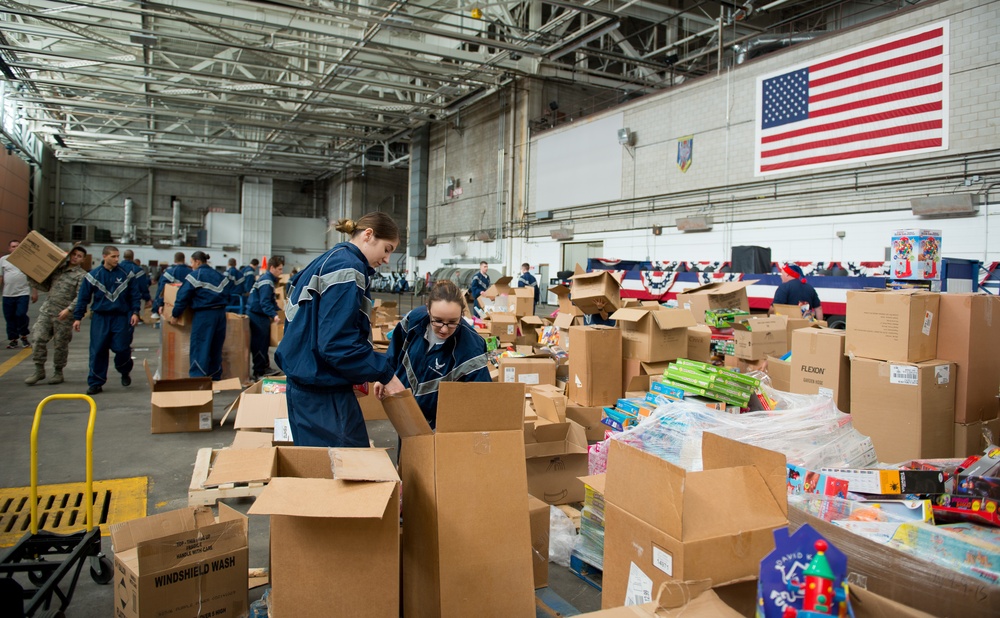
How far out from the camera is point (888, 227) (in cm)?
959

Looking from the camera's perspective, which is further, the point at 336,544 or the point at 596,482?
the point at 596,482

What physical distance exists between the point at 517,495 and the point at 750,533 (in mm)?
750

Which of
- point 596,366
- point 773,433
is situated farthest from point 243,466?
point 596,366

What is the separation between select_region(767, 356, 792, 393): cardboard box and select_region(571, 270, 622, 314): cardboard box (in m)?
1.42

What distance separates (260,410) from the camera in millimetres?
4383

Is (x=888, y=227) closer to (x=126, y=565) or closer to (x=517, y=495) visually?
(x=517, y=495)

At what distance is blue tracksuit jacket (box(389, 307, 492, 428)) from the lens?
8.64 feet

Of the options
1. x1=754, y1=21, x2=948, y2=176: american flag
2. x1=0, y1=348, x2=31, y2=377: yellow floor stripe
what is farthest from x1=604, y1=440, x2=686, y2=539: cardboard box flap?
x1=754, y1=21, x2=948, y2=176: american flag

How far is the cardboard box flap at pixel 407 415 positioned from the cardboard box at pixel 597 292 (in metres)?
3.55

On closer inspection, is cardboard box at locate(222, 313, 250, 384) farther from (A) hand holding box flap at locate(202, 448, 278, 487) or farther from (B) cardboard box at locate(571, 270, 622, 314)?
(A) hand holding box flap at locate(202, 448, 278, 487)

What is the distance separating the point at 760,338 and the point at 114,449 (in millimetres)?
5426

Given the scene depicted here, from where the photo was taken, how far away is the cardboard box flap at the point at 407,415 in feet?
6.46

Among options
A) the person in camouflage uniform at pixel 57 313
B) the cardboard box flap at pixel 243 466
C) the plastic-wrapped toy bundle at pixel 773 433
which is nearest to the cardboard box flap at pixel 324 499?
the cardboard box flap at pixel 243 466

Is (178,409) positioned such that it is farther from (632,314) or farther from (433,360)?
→ (632,314)
